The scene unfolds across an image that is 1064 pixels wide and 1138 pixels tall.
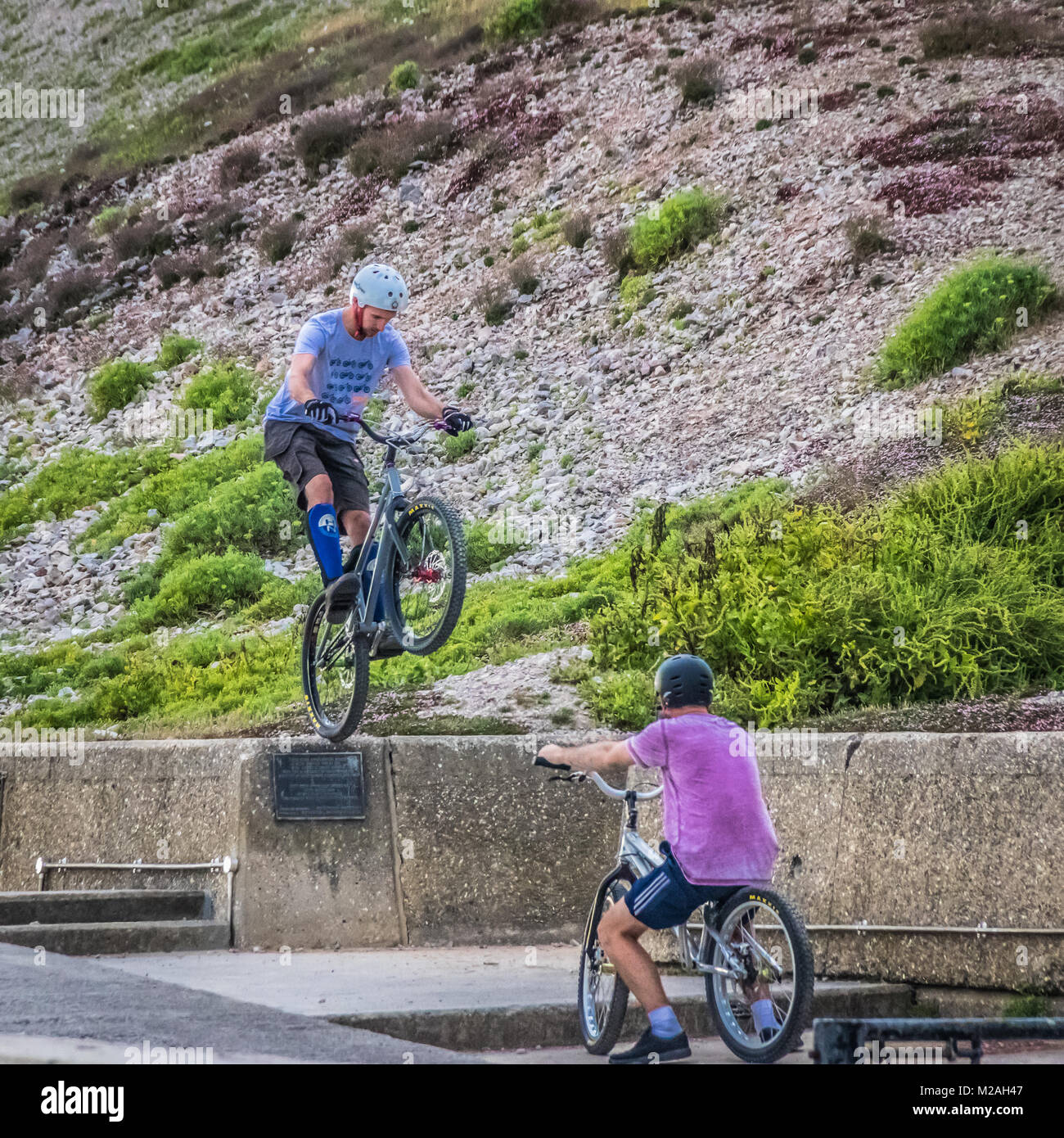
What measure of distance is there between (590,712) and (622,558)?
3.04 metres

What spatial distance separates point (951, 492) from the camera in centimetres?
873

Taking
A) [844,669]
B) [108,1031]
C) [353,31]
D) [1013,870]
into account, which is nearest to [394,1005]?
[108,1031]

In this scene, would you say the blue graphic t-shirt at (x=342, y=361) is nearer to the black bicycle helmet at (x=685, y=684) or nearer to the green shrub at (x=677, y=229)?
the black bicycle helmet at (x=685, y=684)

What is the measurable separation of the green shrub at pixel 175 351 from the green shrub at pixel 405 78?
8571 millimetres

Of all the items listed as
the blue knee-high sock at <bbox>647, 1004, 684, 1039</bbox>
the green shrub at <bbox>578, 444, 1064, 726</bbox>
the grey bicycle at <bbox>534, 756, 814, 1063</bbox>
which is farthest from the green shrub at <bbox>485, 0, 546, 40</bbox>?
the blue knee-high sock at <bbox>647, 1004, 684, 1039</bbox>

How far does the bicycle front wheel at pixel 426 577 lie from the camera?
245 inches

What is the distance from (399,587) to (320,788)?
4.55 feet

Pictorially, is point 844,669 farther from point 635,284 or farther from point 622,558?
point 635,284

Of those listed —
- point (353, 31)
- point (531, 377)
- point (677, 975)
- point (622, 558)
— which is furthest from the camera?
point (353, 31)

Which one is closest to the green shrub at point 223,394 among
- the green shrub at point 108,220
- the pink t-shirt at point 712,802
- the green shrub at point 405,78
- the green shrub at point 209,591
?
the green shrub at point 209,591

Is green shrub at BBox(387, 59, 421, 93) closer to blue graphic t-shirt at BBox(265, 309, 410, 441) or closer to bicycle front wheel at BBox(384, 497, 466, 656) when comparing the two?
blue graphic t-shirt at BBox(265, 309, 410, 441)

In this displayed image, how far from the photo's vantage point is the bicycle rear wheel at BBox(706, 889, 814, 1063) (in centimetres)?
400

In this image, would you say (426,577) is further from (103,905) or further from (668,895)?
(103,905)

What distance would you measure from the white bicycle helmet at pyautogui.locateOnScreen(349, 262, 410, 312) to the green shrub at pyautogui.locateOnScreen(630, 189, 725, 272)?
42.5 feet
